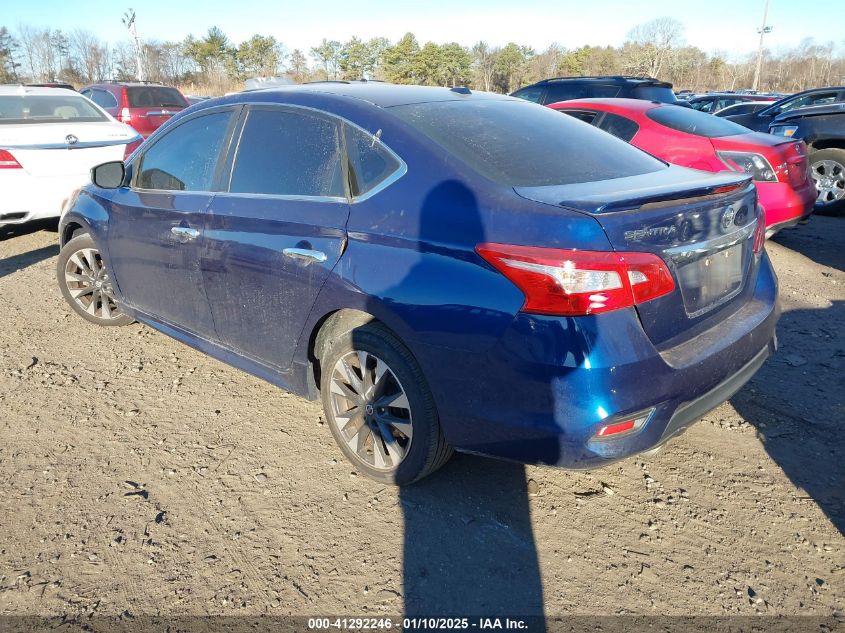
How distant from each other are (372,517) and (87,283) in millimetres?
3251

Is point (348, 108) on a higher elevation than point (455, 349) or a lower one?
higher

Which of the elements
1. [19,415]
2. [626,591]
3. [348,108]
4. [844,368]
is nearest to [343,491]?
[626,591]

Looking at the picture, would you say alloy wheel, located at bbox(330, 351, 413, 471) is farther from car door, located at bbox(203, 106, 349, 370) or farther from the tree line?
the tree line

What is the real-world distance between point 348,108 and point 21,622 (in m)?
2.38

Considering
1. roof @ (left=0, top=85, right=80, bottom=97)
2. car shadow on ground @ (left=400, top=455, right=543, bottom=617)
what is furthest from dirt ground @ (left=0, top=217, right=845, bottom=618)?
roof @ (left=0, top=85, right=80, bottom=97)

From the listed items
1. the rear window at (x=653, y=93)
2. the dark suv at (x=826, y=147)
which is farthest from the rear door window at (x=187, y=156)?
the dark suv at (x=826, y=147)

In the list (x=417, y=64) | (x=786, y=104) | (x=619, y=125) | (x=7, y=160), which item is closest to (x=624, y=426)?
(x=619, y=125)

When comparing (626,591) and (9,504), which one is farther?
(9,504)

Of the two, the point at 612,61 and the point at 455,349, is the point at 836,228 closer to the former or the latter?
the point at 455,349

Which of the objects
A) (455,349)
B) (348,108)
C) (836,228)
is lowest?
(836,228)

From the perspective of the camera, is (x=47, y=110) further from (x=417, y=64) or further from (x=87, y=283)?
(x=417, y=64)

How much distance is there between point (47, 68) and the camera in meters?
56.3

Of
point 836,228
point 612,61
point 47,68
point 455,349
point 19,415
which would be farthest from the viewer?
point 612,61

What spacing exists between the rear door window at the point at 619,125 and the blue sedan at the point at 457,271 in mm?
3369
